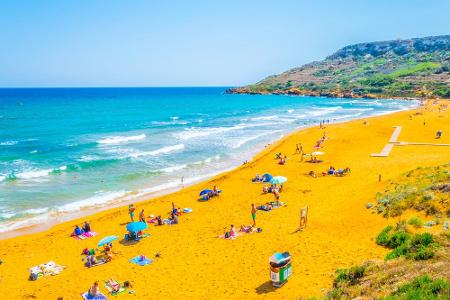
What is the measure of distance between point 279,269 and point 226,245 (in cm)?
478

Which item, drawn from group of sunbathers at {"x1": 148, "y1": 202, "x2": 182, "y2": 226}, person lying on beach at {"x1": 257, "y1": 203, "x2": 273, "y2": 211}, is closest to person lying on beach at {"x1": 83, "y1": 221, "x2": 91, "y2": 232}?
group of sunbathers at {"x1": 148, "y1": 202, "x2": 182, "y2": 226}

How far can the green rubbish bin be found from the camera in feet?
40.7

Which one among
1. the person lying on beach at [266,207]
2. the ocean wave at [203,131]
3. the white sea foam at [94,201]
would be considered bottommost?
the white sea foam at [94,201]

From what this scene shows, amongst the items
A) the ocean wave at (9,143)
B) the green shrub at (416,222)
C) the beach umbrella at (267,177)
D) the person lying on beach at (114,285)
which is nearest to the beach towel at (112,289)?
the person lying on beach at (114,285)

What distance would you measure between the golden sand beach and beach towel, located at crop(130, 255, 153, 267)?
10.3 inches

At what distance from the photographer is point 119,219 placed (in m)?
22.0

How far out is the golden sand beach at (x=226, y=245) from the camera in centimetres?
1341

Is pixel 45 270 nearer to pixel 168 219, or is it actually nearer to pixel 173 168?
pixel 168 219

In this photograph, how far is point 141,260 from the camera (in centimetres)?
1603

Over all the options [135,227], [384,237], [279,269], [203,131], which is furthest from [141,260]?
[203,131]

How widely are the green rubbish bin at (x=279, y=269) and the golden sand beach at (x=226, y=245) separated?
25 cm

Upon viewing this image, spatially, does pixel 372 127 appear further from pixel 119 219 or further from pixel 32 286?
pixel 32 286

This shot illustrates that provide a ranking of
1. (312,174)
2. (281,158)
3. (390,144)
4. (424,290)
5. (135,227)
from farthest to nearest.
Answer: (390,144) → (281,158) → (312,174) → (135,227) → (424,290)

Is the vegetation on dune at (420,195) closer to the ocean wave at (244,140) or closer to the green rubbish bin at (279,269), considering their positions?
the green rubbish bin at (279,269)
